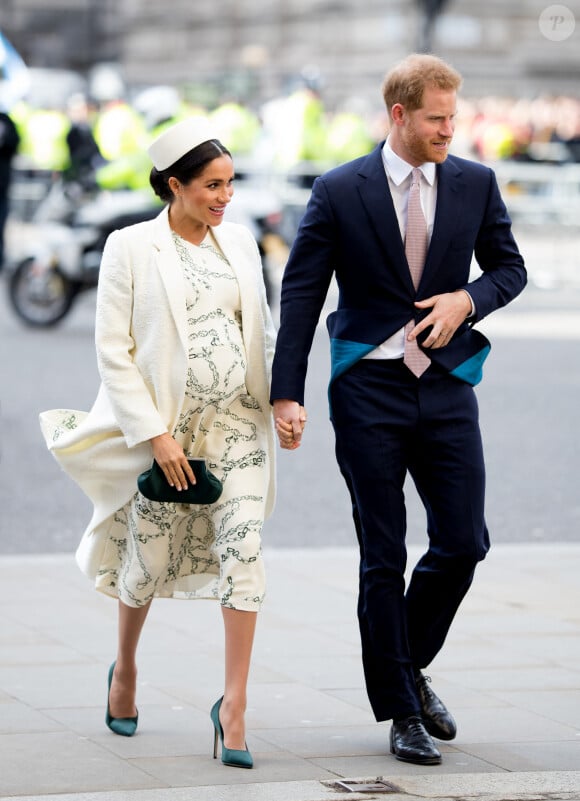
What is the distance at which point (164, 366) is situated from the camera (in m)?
4.61

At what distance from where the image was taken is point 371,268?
4.70 meters

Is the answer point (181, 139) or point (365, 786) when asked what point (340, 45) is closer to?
point (181, 139)

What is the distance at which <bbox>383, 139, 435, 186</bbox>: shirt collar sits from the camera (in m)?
4.73

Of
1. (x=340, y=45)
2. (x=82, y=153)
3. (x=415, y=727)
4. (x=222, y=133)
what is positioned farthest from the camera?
(x=340, y=45)

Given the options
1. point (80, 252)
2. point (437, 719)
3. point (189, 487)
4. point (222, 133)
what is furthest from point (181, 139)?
point (222, 133)

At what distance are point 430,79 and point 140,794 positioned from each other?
6.39 ft

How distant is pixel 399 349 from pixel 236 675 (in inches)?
37.5

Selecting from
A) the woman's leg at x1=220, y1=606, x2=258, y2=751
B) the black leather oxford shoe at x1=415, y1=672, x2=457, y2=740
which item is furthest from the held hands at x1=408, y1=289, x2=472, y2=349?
the black leather oxford shoe at x1=415, y1=672, x2=457, y2=740

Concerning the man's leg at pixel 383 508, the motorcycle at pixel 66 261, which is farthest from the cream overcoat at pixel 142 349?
the motorcycle at pixel 66 261

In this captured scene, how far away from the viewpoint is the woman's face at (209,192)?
4.63 metres

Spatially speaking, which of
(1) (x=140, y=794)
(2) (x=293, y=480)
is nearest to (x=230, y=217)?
(2) (x=293, y=480)

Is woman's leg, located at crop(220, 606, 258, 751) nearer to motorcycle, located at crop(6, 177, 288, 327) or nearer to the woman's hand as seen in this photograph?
the woman's hand

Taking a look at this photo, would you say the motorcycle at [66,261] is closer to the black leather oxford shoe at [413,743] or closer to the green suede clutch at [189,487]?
the green suede clutch at [189,487]

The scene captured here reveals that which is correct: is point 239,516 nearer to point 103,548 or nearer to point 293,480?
point 103,548
